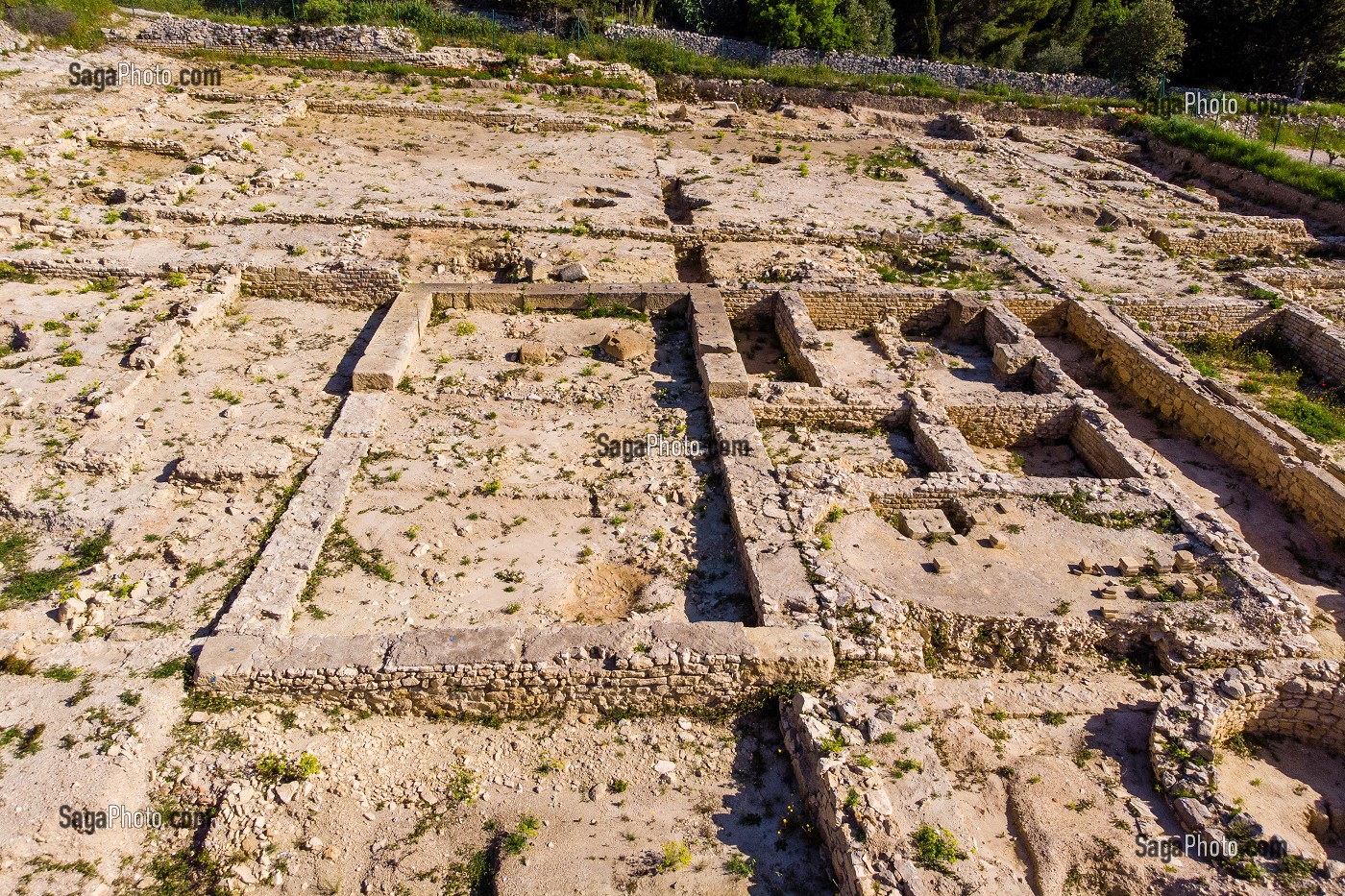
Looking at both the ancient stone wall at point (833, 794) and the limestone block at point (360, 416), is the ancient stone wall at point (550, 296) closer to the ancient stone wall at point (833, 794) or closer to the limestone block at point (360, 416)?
the limestone block at point (360, 416)

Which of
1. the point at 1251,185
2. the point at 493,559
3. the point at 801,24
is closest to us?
the point at 493,559

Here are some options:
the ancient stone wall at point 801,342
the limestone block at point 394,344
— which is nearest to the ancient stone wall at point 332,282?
the limestone block at point 394,344

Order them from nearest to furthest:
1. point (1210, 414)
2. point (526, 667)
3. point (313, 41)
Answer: point (526, 667) < point (1210, 414) < point (313, 41)

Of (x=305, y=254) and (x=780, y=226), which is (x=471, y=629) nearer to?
(x=305, y=254)

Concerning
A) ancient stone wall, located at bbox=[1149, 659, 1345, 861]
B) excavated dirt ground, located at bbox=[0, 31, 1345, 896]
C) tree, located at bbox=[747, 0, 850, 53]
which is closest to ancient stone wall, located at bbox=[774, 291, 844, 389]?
excavated dirt ground, located at bbox=[0, 31, 1345, 896]

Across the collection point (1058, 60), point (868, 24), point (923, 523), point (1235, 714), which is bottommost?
point (1235, 714)

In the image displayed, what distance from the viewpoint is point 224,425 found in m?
10.9

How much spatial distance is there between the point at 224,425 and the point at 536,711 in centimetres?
646

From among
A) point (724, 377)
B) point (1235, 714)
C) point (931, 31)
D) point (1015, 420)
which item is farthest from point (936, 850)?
point (931, 31)

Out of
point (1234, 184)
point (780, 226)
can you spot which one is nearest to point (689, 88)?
point (780, 226)

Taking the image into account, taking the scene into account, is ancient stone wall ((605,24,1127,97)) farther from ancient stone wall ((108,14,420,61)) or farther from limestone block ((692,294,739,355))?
limestone block ((692,294,739,355))

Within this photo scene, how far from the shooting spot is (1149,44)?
31.8 m

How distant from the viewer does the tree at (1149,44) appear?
1239 inches

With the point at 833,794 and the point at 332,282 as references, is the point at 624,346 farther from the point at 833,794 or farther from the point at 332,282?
the point at 833,794
